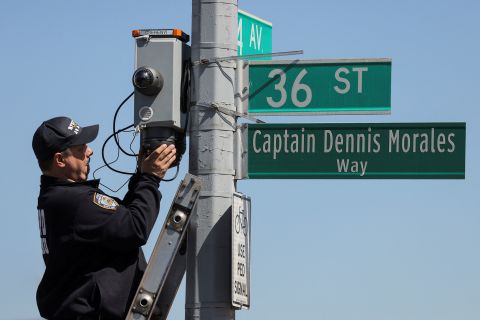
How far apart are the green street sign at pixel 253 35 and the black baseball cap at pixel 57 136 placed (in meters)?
1.10

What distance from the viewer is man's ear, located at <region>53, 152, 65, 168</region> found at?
252 inches

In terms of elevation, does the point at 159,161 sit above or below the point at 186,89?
below

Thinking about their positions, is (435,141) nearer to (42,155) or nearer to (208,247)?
(208,247)

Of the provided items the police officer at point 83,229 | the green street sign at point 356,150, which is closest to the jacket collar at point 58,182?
the police officer at point 83,229

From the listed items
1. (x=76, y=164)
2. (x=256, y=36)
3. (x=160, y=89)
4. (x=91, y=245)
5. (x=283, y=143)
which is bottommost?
(x=91, y=245)

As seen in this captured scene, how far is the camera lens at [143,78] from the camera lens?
671 cm

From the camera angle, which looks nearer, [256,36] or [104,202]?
[104,202]

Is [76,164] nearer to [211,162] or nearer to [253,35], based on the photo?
[211,162]

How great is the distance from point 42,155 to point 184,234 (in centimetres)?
84

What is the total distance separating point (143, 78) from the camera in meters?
6.71

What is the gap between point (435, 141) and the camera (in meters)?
7.05

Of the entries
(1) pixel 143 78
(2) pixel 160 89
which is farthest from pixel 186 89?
(1) pixel 143 78

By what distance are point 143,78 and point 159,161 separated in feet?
1.55

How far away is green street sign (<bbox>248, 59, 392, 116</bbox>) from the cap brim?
1.02 meters
